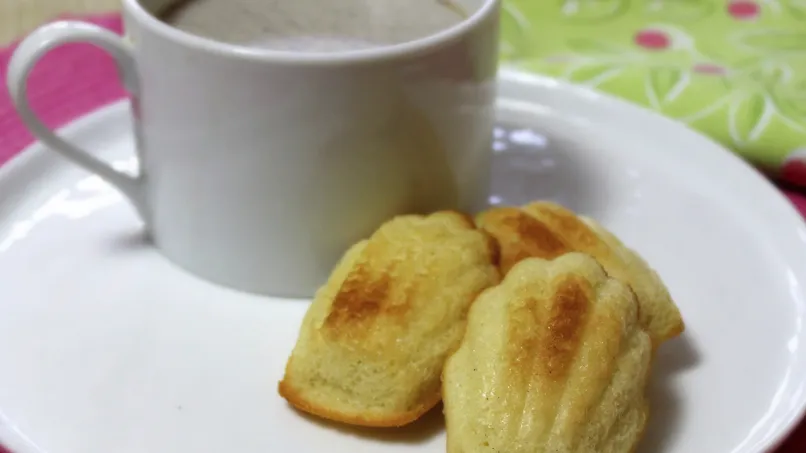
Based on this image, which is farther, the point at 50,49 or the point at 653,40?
the point at 653,40

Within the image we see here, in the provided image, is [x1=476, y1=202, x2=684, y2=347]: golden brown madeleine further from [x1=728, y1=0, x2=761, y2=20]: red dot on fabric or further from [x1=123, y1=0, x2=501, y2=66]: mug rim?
[x1=728, y1=0, x2=761, y2=20]: red dot on fabric

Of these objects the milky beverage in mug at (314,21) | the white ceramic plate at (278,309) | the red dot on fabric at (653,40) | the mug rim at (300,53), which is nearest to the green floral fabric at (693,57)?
the red dot on fabric at (653,40)

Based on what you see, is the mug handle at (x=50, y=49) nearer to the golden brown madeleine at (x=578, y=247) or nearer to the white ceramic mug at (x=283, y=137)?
the white ceramic mug at (x=283, y=137)

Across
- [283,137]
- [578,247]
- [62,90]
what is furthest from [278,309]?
[62,90]

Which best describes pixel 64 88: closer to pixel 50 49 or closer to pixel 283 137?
pixel 50 49

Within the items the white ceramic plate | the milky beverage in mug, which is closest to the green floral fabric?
the white ceramic plate
